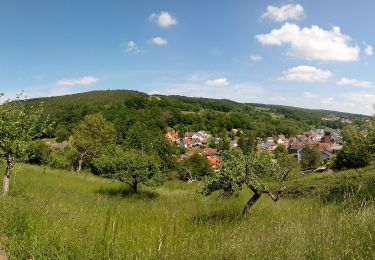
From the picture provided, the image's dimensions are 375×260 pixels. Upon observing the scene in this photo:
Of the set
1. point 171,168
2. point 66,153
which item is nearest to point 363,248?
point 66,153

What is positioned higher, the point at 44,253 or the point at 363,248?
the point at 363,248

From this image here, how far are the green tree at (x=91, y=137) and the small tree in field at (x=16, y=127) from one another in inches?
1364

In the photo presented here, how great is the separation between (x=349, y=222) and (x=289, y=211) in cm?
409

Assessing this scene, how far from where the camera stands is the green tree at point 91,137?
50719 mm

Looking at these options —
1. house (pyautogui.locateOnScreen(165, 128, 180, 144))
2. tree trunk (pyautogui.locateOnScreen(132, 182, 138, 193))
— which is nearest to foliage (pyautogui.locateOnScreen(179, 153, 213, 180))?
tree trunk (pyautogui.locateOnScreen(132, 182, 138, 193))

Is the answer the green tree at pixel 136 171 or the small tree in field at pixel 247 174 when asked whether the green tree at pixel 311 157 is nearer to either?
the green tree at pixel 136 171

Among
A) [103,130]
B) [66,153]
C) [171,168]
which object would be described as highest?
[103,130]

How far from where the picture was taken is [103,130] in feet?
176

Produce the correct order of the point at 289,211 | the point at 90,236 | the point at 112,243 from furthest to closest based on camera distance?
the point at 289,211 → the point at 90,236 → the point at 112,243

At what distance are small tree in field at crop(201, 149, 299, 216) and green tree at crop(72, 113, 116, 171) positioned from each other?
41.7m

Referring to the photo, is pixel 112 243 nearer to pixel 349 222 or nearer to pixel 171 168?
pixel 349 222

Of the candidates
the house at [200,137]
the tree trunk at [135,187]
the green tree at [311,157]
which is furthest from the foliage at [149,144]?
the house at [200,137]

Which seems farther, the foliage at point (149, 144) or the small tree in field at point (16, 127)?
the foliage at point (149, 144)

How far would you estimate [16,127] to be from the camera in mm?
14688
